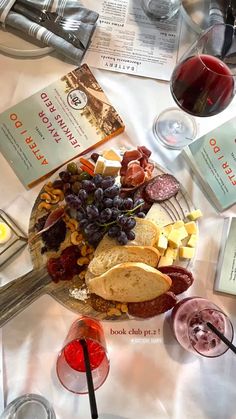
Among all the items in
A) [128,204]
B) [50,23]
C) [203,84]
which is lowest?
[128,204]

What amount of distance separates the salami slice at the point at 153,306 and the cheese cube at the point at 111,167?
24cm

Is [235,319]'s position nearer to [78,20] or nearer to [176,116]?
[176,116]

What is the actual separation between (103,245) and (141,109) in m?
0.31

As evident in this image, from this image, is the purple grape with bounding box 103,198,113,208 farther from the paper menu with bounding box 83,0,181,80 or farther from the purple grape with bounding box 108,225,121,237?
the paper menu with bounding box 83,0,181,80

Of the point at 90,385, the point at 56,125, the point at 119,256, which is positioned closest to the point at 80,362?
the point at 90,385

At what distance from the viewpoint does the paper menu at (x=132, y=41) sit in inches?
42.3

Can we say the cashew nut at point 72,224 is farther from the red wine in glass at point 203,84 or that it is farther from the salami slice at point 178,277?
the red wine in glass at point 203,84

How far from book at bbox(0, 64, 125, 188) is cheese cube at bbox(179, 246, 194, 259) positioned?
258 millimetres

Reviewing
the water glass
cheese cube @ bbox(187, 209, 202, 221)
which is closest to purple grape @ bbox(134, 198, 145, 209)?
cheese cube @ bbox(187, 209, 202, 221)

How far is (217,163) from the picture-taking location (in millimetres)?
1023

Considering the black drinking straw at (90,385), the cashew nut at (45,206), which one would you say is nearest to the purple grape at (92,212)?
the cashew nut at (45,206)

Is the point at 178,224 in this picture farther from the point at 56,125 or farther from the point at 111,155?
the point at 56,125

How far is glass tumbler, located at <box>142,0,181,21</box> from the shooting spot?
1.08m

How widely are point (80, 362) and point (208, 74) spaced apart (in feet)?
1.73
